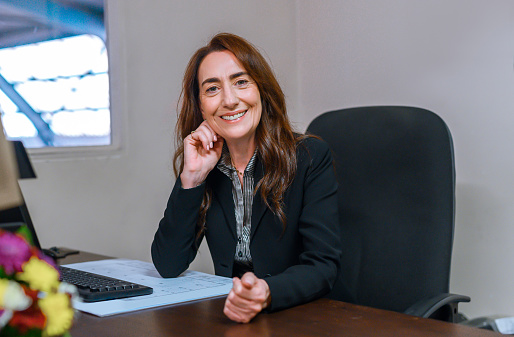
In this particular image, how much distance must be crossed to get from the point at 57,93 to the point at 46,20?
27 cm

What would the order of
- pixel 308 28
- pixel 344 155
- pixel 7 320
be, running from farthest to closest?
pixel 308 28
pixel 344 155
pixel 7 320

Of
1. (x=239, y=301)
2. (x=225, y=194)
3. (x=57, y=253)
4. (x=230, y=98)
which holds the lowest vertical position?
(x=57, y=253)

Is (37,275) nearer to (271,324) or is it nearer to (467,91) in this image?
(271,324)

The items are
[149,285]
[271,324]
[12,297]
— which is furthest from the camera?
[149,285]

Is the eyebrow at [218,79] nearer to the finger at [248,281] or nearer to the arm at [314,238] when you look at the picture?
the arm at [314,238]

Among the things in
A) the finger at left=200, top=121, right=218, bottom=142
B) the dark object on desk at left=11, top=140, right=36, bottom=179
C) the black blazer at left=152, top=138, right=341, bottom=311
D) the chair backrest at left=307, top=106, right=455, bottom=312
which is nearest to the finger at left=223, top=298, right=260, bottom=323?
the black blazer at left=152, top=138, right=341, bottom=311

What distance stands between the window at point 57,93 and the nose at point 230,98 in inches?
34.7

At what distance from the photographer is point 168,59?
8.18 feet

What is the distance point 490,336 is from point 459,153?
1471mm

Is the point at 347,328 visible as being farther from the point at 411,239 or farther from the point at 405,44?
the point at 405,44

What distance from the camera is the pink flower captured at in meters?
0.39

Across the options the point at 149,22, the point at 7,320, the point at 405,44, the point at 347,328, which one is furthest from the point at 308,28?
the point at 7,320

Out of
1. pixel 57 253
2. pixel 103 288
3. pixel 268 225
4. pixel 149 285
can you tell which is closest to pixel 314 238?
pixel 268 225

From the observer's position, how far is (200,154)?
160cm
